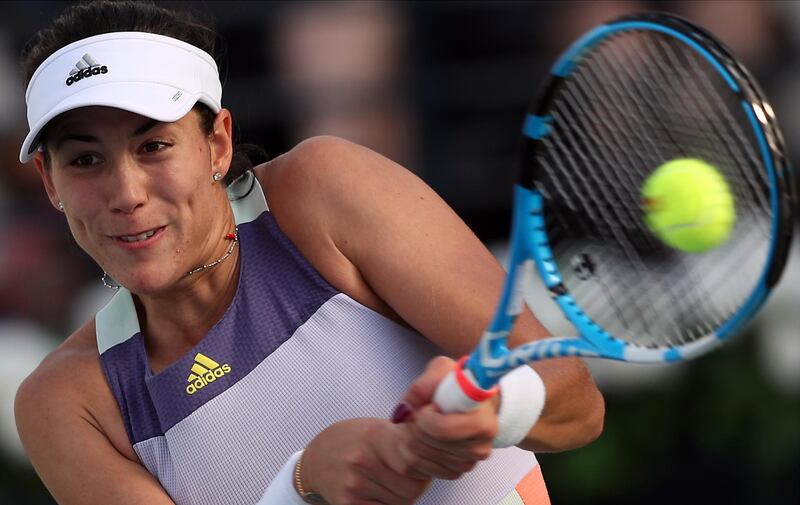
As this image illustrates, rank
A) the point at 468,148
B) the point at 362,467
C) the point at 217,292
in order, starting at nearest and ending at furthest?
the point at 362,467, the point at 217,292, the point at 468,148

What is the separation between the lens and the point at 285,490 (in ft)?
7.32

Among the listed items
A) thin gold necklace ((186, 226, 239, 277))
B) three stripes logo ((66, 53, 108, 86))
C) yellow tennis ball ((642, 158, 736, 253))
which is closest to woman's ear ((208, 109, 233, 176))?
thin gold necklace ((186, 226, 239, 277))

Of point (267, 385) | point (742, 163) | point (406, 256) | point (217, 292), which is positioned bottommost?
point (267, 385)

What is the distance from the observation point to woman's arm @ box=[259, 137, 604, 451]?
2309 millimetres

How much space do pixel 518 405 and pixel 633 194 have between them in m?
0.37

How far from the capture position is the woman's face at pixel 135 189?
93.3 inches

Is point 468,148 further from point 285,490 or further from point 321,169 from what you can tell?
point 285,490

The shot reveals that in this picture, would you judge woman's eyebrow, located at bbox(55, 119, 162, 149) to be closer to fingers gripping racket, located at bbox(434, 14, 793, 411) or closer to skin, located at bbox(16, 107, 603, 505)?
skin, located at bbox(16, 107, 603, 505)

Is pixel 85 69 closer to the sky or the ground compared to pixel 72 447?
closer to the sky

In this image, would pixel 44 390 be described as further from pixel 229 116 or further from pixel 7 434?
pixel 7 434

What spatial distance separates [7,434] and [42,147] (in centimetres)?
215

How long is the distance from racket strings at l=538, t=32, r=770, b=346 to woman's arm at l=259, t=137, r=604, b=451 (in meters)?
0.15

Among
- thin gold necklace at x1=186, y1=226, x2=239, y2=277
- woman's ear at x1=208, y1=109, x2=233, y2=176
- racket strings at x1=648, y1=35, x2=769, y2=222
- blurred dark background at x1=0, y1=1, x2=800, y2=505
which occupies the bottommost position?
blurred dark background at x1=0, y1=1, x2=800, y2=505

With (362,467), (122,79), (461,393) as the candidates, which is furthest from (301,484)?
(122,79)
